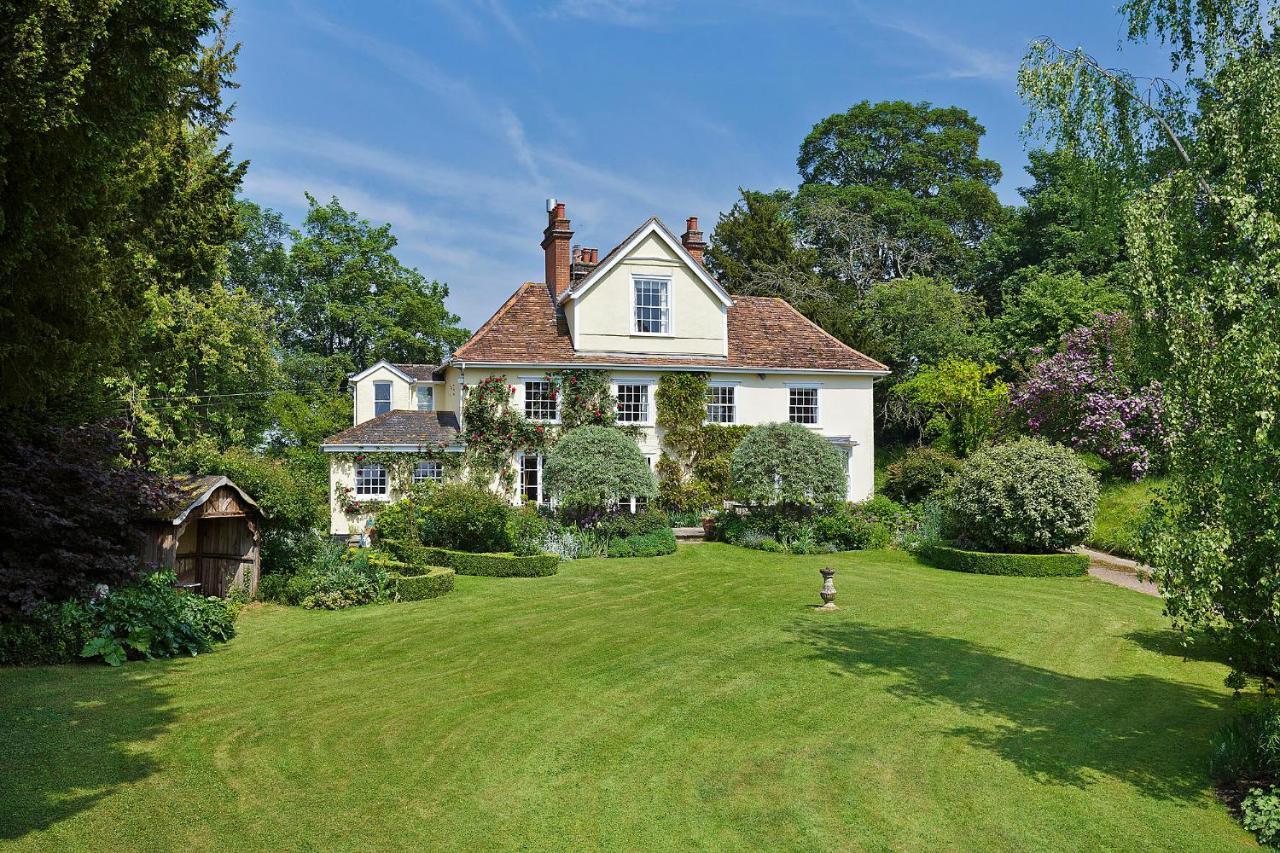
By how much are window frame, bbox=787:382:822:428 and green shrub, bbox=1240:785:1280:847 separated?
73.3 feet

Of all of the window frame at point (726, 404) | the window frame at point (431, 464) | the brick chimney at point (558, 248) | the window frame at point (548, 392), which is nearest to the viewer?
the window frame at point (431, 464)

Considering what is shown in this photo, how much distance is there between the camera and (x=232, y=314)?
91.6 ft

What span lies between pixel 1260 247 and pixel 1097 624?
9487mm

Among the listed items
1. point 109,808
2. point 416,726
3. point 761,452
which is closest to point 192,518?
point 416,726

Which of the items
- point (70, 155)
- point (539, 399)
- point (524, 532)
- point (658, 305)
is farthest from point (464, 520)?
point (70, 155)

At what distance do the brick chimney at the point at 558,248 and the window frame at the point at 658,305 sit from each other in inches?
116

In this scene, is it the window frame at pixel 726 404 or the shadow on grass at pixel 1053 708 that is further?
the window frame at pixel 726 404

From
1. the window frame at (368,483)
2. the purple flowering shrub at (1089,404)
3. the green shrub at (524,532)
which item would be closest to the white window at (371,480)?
the window frame at (368,483)

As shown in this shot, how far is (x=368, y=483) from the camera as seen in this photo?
27.0 metres

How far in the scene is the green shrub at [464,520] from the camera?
21.5 meters

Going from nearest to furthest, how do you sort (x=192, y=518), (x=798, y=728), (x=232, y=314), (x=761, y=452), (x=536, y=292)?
(x=798, y=728)
(x=192, y=518)
(x=761, y=452)
(x=232, y=314)
(x=536, y=292)

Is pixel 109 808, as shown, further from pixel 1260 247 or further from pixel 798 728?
pixel 1260 247

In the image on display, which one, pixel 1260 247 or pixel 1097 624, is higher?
pixel 1260 247

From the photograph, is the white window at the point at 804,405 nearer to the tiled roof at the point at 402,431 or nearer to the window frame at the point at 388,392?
the tiled roof at the point at 402,431
